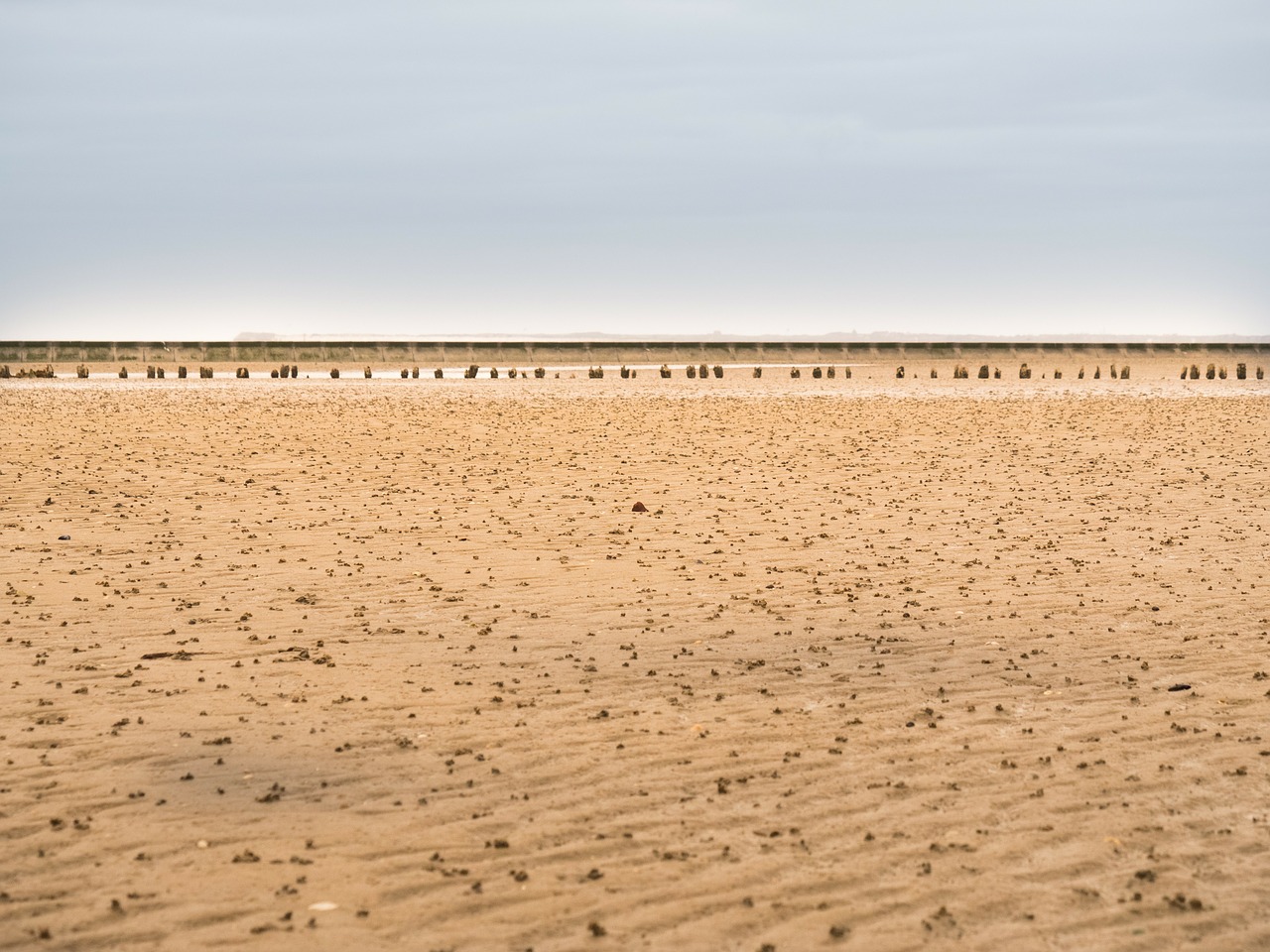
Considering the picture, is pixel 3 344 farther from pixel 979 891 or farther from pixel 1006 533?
pixel 979 891

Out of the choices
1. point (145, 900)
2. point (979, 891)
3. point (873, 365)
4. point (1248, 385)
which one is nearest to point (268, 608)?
point (145, 900)

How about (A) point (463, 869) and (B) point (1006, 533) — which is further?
(B) point (1006, 533)

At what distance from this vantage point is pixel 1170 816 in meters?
6.62

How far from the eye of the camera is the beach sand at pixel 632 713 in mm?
5691

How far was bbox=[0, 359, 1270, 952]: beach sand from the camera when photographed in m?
5.69

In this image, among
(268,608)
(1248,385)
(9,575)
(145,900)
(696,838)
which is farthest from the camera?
(1248,385)

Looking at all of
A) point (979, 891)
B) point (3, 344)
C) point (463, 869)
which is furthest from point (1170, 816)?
point (3, 344)

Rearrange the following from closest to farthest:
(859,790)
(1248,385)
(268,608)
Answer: (859,790) → (268,608) → (1248,385)

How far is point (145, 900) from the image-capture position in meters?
5.64

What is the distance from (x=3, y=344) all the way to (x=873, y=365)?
4854cm

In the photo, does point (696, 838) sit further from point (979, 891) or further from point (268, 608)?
point (268, 608)

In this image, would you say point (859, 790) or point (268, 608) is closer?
point (859, 790)

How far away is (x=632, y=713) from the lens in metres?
8.20

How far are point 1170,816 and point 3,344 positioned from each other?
80.7 meters
